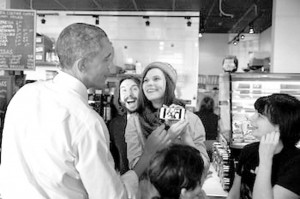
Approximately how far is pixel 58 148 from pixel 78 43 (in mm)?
370

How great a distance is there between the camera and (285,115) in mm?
1433

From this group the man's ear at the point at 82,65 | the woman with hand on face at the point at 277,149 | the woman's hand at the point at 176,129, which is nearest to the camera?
the man's ear at the point at 82,65

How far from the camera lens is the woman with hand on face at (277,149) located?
136cm

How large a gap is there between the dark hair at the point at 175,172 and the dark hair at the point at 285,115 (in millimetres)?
511

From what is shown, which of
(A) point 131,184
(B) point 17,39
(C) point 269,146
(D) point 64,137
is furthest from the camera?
(B) point 17,39

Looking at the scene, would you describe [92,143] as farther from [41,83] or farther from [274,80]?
[274,80]

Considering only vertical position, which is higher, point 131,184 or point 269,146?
point 269,146

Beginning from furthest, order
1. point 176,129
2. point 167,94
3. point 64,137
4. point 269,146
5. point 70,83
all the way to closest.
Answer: point 167,94, point 176,129, point 269,146, point 70,83, point 64,137

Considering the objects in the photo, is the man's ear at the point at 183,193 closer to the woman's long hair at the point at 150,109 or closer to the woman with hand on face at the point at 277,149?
the woman with hand on face at the point at 277,149

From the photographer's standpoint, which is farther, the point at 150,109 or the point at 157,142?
the point at 150,109

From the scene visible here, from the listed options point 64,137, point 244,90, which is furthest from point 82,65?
point 244,90

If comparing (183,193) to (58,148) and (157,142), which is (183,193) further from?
(58,148)

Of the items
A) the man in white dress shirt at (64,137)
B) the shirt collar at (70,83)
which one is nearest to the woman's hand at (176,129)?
the man in white dress shirt at (64,137)

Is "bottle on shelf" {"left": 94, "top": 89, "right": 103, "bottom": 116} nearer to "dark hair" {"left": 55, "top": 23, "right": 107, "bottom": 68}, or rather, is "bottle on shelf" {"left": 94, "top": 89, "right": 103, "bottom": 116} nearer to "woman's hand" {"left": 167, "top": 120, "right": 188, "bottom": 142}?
"woman's hand" {"left": 167, "top": 120, "right": 188, "bottom": 142}
